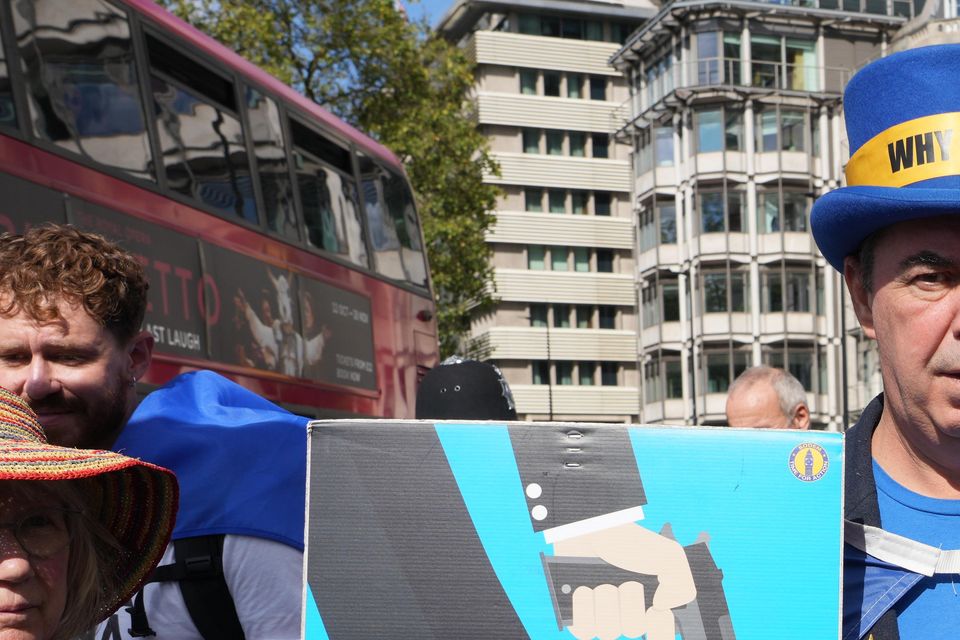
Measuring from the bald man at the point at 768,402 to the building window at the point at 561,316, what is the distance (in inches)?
2039

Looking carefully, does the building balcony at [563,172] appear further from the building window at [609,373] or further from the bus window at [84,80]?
the bus window at [84,80]

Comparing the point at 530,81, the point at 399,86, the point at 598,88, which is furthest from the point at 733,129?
the point at 399,86

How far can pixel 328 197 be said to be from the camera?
33.0ft

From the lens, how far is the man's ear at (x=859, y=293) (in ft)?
6.75

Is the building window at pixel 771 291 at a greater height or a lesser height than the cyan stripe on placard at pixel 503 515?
greater

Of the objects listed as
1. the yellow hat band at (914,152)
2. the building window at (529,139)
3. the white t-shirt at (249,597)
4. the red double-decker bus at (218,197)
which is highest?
the building window at (529,139)

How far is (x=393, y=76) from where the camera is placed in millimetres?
22969

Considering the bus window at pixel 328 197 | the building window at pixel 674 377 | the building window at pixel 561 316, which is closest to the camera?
the bus window at pixel 328 197

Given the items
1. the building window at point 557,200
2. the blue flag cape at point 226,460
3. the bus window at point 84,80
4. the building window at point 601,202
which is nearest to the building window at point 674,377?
the building window at point 557,200

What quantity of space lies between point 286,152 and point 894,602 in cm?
798

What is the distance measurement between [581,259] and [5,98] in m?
53.9

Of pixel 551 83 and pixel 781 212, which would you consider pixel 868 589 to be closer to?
pixel 781 212

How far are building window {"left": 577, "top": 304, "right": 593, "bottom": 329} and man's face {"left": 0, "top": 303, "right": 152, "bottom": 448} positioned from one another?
5690 centimetres

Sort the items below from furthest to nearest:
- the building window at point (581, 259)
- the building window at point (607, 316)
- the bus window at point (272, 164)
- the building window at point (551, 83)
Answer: the building window at point (551, 83) < the building window at point (581, 259) < the building window at point (607, 316) < the bus window at point (272, 164)
